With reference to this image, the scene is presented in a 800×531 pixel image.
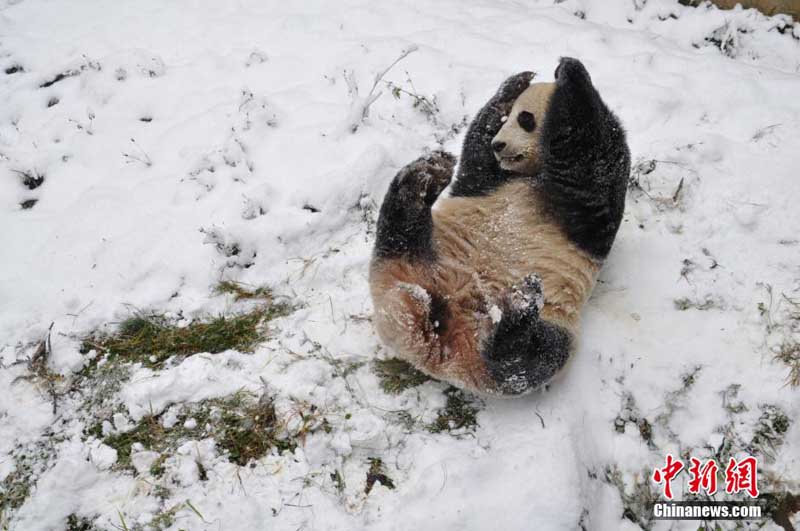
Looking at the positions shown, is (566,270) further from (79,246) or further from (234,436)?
(79,246)

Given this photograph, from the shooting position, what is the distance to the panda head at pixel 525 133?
3.62 m

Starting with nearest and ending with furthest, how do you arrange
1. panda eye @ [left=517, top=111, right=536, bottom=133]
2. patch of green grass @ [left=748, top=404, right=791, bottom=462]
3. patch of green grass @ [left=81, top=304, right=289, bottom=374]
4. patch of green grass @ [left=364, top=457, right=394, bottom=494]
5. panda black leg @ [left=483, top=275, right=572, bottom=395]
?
panda black leg @ [left=483, top=275, right=572, bottom=395] → patch of green grass @ [left=364, top=457, right=394, bottom=494] → patch of green grass @ [left=748, top=404, right=791, bottom=462] → patch of green grass @ [left=81, top=304, right=289, bottom=374] → panda eye @ [left=517, top=111, right=536, bottom=133]

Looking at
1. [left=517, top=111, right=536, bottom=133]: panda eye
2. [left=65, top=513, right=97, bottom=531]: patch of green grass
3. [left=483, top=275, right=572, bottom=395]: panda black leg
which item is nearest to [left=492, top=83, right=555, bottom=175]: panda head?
[left=517, top=111, right=536, bottom=133]: panda eye

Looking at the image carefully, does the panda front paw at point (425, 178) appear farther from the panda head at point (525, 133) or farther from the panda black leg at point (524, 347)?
the panda black leg at point (524, 347)

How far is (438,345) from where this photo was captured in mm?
3096

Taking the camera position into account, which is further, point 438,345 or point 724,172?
point 724,172

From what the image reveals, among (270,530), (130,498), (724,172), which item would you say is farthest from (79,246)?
(724,172)

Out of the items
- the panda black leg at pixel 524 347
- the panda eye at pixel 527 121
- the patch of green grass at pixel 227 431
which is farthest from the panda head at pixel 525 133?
the patch of green grass at pixel 227 431

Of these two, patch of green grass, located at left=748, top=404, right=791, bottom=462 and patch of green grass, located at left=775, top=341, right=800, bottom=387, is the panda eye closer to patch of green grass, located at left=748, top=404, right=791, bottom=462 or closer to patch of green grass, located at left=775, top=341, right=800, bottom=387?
patch of green grass, located at left=775, top=341, right=800, bottom=387

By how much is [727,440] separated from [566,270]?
130 cm

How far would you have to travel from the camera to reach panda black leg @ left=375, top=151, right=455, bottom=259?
3207 mm

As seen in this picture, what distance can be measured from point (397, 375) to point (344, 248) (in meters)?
1.13

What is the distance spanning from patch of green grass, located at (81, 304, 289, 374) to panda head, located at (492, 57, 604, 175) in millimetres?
2029

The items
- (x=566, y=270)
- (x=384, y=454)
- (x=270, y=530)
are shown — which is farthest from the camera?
(x=566, y=270)
